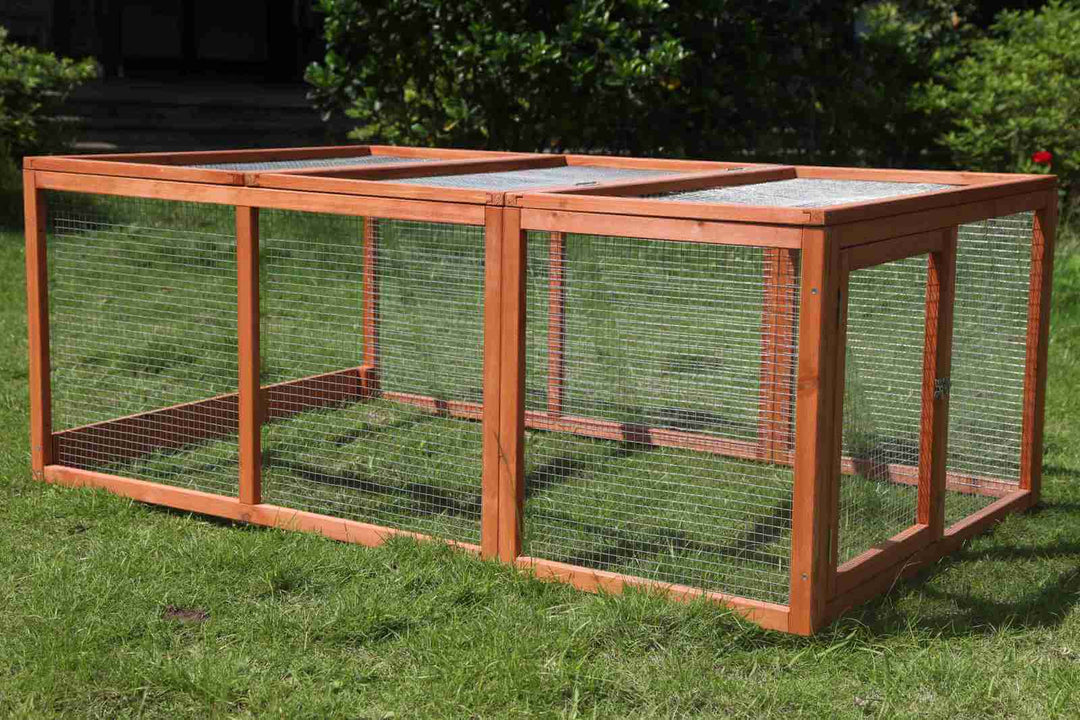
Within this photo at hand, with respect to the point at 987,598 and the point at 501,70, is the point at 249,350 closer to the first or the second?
the point at 987,598

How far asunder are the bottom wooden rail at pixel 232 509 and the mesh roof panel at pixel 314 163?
120 cm

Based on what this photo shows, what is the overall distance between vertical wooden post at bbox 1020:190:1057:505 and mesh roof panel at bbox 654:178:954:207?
1.40 ft

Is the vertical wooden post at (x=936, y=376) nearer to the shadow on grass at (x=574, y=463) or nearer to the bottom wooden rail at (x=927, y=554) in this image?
the bottom wooden rail at (x=927, y=554)

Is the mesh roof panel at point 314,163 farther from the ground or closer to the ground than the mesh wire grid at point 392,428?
farther from the ground

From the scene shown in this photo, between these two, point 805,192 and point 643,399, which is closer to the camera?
point 805,192

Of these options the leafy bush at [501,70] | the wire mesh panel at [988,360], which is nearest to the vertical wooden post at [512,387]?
the wire mesh panel at [988,360]

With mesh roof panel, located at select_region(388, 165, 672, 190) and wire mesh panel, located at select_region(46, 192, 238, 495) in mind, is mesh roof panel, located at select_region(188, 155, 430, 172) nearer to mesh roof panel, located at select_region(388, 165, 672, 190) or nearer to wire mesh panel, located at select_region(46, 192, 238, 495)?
wire mesh panel, located at select_region(46, 192, 238, 495)

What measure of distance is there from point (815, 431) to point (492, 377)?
1.05 m

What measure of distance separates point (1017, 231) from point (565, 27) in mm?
4765

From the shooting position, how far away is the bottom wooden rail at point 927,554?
4145 mm

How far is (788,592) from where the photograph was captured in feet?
14.1

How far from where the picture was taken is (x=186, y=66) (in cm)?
1897

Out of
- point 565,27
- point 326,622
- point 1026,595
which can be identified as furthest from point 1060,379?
point 326,622

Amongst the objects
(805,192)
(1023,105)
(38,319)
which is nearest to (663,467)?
(805,192)
